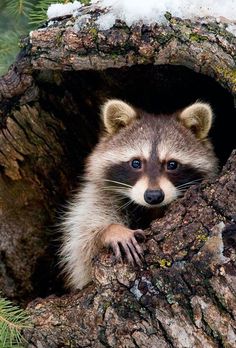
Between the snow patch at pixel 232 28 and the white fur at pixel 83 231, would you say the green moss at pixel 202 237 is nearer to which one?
the white fur at pixel 83 231

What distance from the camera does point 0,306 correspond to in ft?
10.2

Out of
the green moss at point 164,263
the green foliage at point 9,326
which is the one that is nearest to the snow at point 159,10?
the green moss at point 164,263

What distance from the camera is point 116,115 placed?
393cm

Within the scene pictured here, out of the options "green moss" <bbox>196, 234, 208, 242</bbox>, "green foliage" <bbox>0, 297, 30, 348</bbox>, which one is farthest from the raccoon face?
"green foliage" <bbox>0, 297, 30, 348</bbox>

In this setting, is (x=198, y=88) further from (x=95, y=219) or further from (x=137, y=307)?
(x=137, y=307)

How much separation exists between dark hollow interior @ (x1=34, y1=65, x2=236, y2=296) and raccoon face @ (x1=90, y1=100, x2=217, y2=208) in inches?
9.3

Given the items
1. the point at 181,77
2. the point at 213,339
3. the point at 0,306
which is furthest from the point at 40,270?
the point at 213,339

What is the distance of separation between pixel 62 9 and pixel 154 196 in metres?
0.98

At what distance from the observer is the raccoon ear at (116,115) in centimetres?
385

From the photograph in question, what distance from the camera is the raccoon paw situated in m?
2.93

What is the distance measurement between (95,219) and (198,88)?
1033 millimetres

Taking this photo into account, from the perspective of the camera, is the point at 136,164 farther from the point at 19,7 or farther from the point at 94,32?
the point at 19,7

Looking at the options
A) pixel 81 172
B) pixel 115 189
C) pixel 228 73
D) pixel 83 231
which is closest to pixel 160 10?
pixel 228 73

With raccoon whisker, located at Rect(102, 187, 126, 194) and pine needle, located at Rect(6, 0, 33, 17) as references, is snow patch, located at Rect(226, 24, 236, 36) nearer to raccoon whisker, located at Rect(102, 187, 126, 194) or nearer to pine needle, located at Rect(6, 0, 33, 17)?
raccoon whisker, located at Rect(102, 187, 126, 194)
